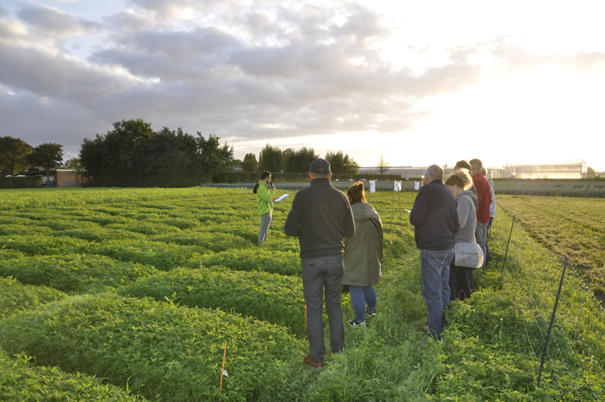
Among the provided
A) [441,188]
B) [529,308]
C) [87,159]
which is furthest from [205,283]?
[87,159]

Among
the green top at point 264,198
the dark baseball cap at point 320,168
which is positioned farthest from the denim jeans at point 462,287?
the green top at point 264,198

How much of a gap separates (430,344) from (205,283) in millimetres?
Result: 4652

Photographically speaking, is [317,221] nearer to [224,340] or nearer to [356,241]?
[356,241]

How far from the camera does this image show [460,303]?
561cm

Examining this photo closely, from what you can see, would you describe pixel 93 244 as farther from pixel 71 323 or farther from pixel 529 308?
pixel 529 308

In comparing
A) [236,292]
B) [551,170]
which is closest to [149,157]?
[236,292]

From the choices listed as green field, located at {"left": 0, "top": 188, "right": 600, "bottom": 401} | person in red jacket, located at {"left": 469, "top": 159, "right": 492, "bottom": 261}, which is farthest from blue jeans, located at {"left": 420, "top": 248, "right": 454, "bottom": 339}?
person in red jacket, located at {"left": 469, "top": 159, "right": 492, "bottom": 261}

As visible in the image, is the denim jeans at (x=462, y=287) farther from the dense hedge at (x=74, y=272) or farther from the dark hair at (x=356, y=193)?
the dense hedge at (x=74, y=272)

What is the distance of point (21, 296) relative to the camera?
6.63 metres

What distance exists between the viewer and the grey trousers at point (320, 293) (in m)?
4.42

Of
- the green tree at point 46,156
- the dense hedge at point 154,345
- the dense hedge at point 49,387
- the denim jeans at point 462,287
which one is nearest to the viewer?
the dense hedge at point 49,387

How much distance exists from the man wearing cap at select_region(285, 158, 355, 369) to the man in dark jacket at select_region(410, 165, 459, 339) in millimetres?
1202

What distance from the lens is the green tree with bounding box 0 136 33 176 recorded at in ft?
285

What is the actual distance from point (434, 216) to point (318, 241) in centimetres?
174
